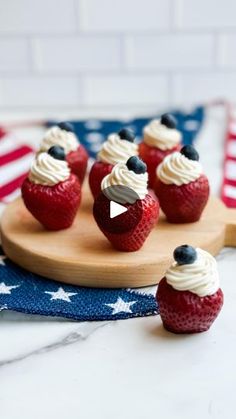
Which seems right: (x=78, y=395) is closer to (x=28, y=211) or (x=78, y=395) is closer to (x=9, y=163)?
(x=28, y=211)

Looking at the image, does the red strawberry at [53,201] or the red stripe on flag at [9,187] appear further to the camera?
the red stripe on flag at [9,187]

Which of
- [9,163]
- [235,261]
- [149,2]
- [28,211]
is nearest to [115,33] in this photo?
[149,2]

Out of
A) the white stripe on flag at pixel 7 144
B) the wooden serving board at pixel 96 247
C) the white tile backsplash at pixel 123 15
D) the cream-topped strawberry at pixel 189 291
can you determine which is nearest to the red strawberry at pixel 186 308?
the cream-topped strawberry at pixel 189 291

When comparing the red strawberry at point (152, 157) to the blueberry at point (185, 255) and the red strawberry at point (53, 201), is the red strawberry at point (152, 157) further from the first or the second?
the blueberry at point (185, 255)

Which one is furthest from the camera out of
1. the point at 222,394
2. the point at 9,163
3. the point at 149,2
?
the point at 149,2

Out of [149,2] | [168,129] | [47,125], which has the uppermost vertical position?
[149,2]

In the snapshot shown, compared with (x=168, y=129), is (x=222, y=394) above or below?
below

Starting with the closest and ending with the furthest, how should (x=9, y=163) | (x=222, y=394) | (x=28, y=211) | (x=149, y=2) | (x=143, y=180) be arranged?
(x=222, y=394) → (x=143, y=180) → (x=28, y=211) → (x=9, y=163) → (x=149, y=2)
